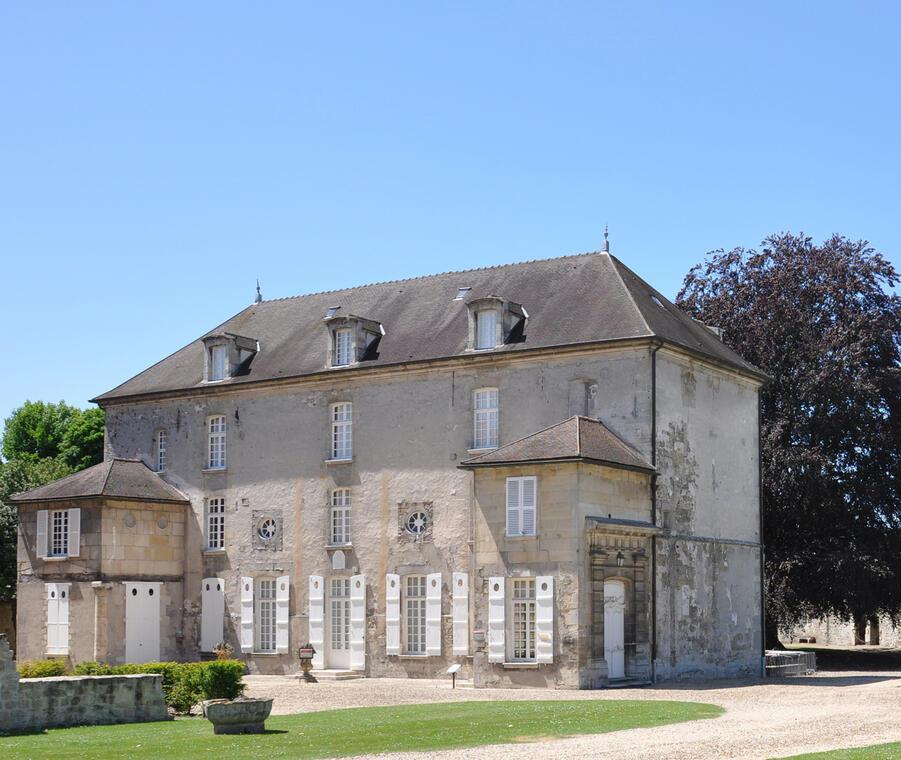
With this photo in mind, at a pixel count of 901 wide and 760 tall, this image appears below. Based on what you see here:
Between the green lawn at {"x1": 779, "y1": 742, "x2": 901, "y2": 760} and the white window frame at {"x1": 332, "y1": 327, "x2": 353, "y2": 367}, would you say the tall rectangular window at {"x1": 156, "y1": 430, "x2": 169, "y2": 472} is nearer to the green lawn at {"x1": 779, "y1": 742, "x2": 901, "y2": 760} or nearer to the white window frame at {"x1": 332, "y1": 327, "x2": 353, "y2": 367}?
the white window frame at {"x1": 332, "y1": 327, "x2": 353, "y2": 367}

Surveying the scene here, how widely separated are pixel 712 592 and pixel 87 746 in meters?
17.4

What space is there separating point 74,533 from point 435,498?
30.5 ft

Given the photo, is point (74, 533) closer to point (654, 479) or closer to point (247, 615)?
point (247, 615)

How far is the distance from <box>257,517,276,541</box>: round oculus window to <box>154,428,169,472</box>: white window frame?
3809mm

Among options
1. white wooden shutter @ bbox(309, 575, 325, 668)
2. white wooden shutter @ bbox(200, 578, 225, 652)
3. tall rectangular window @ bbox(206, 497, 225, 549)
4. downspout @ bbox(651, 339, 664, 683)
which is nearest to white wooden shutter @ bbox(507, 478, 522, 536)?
downspout @ bbox(651, 339, 664, 683)

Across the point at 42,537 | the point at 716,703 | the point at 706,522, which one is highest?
the point at 706,522

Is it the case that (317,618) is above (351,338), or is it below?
below

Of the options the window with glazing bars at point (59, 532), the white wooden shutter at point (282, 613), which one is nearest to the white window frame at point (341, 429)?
the white wooden shutter at point (282, 613)

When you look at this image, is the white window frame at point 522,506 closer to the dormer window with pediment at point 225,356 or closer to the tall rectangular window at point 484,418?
the tall rectangular window at point 484,418

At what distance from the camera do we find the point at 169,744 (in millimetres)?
16000

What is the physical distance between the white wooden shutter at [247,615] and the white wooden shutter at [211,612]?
27.3 inches

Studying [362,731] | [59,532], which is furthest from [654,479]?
[59,532]

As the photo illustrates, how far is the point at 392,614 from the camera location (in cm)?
2986

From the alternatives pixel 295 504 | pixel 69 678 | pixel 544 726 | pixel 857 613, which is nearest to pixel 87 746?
pixel 69 678
